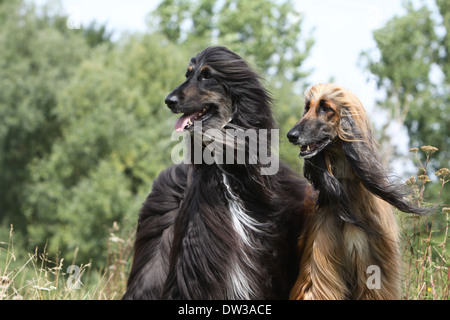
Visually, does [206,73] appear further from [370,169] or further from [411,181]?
[411,181]

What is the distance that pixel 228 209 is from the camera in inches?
133

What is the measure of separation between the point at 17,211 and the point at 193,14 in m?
12.1

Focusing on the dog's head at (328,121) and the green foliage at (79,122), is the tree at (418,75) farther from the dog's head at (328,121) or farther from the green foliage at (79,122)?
the dog's head at (328,121)

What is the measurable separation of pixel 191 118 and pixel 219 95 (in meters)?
0.24

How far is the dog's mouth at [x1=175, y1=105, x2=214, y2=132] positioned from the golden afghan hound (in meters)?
0.51

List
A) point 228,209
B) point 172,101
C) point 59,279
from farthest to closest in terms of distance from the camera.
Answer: point 59,279 → point 228,209 → point 172,101

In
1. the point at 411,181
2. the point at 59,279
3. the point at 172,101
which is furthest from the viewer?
the point at 59,279

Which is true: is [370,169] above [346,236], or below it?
above

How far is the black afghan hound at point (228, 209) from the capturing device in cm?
330

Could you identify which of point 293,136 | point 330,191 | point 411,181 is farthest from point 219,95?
point 411,181

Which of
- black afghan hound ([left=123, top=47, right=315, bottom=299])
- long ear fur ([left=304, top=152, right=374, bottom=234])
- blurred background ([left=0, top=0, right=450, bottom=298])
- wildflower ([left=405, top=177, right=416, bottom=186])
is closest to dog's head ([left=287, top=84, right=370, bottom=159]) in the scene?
long ear fur ([left=304, top=152, right=374, bottom=234])

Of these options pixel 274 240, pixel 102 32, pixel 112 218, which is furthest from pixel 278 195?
pixel 102 32

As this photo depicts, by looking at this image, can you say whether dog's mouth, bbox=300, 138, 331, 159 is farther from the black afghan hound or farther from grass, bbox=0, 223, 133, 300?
grass, bbox=0, 223, 133, 300

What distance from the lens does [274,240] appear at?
350 centimetres
